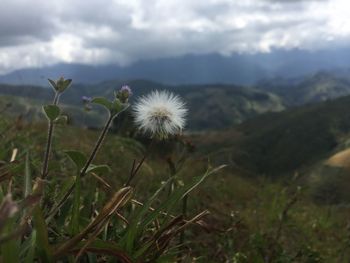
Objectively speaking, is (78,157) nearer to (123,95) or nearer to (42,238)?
(123,95)

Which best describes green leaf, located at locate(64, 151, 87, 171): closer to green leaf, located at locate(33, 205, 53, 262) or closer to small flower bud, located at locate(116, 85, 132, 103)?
small flower bud, located at locate(116, 85, 132, 103)

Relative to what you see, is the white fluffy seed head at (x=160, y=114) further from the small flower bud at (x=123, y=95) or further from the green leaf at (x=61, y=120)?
the green leaf at (x=61, y=120)

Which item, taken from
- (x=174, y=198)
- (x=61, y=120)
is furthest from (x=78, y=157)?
(x=174, y=198)

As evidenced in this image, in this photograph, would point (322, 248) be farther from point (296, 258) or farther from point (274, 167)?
point (274, 167)

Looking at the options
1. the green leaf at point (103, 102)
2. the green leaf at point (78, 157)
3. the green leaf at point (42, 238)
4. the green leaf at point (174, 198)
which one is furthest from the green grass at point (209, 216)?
the green leaf at point (103, 102)

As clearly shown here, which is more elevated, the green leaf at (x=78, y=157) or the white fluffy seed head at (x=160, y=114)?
the white fluffy seed head at (x=160, y=114)
